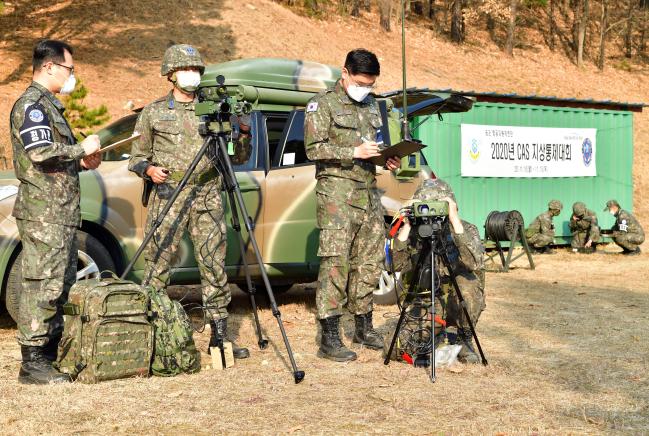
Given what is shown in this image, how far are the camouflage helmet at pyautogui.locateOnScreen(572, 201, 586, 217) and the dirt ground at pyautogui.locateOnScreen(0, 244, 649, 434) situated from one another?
8.22m

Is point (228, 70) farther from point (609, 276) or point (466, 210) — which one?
point (466, 210)

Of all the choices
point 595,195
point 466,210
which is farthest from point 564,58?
point 466,210

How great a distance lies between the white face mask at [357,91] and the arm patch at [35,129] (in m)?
2.06

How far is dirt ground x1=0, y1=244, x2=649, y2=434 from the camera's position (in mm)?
4336

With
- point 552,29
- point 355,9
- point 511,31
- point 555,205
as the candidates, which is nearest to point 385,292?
point 555,205

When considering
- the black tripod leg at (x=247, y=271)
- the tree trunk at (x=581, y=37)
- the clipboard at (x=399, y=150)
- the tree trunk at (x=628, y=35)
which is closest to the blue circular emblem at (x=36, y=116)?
the black tripod leg at (x=247, y=271)

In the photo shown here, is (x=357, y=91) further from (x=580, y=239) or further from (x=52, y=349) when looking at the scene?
(x=580, y=239)

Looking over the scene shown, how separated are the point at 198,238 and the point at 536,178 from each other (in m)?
11.2

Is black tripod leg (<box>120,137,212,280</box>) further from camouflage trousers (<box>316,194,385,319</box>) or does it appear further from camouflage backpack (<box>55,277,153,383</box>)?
camouflage trousers (<box>316,194,385,319</box>)

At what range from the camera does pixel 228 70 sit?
7594 millimetres

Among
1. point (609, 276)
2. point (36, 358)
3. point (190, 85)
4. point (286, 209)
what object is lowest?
point (609, 276)

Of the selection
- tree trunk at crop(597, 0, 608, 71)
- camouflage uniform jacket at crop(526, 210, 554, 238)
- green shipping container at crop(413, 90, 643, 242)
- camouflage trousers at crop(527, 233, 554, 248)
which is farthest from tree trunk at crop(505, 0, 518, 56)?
camouflage trousers at crop(527, 233, 554, 248)

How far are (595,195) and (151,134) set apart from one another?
1295 centimetres

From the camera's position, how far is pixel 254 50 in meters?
25.2
